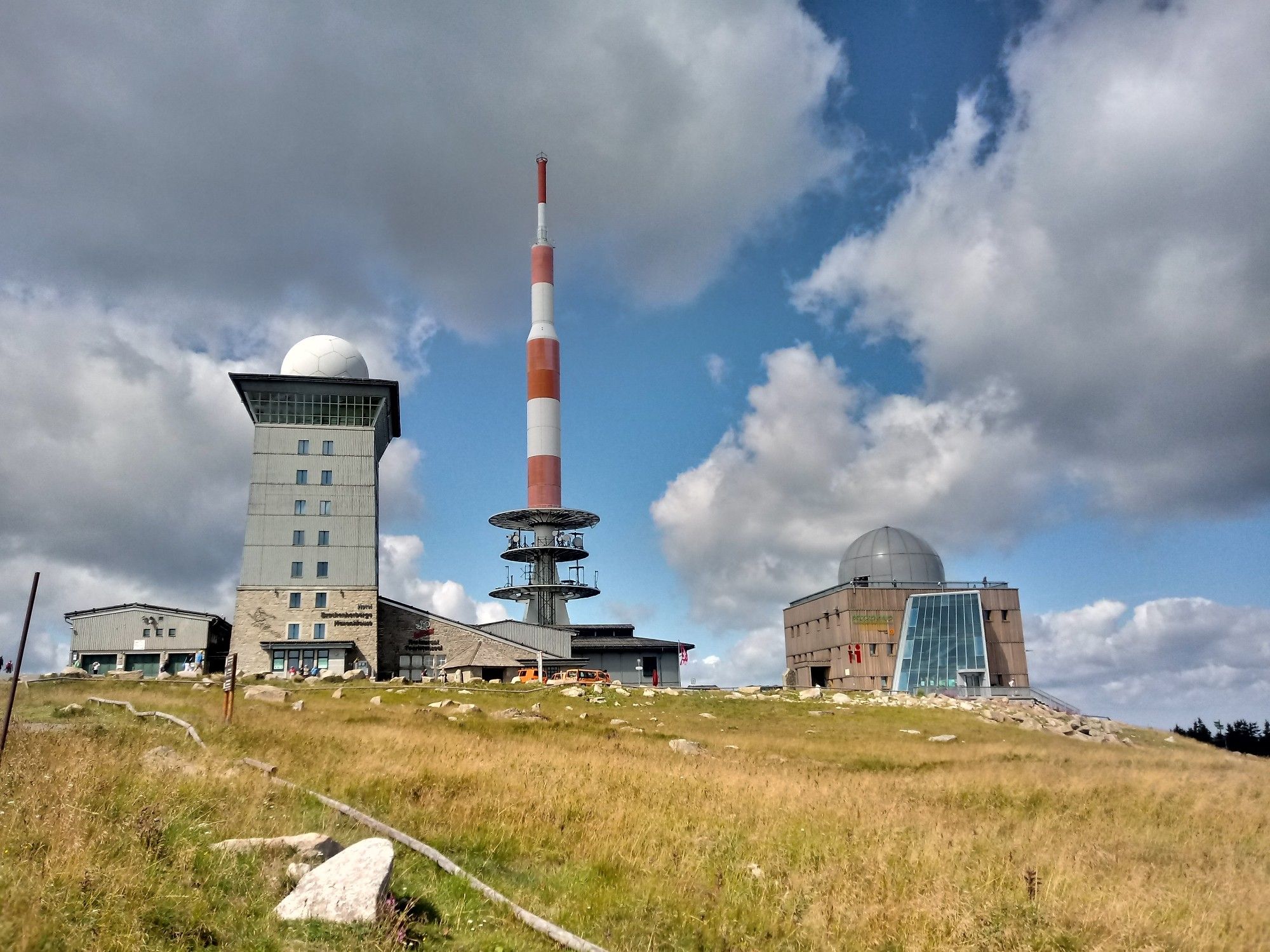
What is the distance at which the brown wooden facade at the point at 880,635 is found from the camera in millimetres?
68875

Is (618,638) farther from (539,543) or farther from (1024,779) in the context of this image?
(1024,779)

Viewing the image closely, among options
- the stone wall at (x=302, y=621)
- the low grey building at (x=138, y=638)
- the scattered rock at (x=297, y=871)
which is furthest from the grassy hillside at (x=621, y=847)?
the low grey building at (x=138, y=638)

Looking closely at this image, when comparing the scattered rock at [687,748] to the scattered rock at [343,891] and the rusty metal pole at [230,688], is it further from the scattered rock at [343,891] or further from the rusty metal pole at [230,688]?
the scattered rock at [343,891]

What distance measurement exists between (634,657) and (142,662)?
40715 mm

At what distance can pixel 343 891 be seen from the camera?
7426 mm

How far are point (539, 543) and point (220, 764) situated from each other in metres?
68.6

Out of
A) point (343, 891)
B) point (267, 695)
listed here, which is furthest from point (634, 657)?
point (343, 891)

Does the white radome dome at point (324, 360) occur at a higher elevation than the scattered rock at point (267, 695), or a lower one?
higher

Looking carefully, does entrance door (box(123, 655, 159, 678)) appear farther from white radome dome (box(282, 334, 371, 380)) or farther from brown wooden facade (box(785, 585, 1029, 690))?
brown wooden facade (box(785, 585, 1029, 690))

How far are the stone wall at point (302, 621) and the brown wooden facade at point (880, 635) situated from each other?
38.3 m

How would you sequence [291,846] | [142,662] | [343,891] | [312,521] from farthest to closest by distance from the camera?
[312,521] → [142,662] → [291,846] → [343,891]

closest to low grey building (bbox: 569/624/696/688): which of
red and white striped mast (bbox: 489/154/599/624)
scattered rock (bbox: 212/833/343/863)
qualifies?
red and white striped mast (bbox: 489/154/599/624)

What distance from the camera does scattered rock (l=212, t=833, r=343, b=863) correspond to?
28.1 feet

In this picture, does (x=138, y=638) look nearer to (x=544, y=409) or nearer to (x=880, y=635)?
(x=544, y=409)
